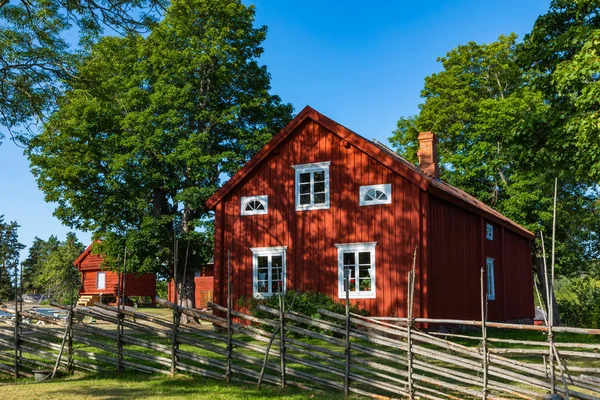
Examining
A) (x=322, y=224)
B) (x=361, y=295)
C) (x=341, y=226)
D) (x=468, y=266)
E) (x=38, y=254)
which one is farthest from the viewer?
(x=38, y=254)

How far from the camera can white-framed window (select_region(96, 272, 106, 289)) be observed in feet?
147

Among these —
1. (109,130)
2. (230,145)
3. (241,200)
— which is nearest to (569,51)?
(241,200)

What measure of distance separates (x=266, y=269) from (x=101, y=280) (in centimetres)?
2698

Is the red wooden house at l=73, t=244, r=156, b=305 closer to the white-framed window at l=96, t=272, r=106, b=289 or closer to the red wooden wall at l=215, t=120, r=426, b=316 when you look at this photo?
the white-framed window at l=96, t=272, r=106, b=289

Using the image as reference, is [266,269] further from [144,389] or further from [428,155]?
[144,389]

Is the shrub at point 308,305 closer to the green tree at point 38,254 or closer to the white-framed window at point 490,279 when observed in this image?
the white-framed window at point 490,279

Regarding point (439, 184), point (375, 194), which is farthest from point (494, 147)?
point (375, 194)

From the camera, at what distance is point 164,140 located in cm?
2556

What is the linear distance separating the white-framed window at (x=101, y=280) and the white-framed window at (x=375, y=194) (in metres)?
29.7

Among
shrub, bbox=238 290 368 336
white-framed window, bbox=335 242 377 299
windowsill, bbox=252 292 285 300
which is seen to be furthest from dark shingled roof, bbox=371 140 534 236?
windowsill, bbox=252 292 285 300

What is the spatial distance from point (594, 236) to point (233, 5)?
2215 cm

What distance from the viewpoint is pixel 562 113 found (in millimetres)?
17000

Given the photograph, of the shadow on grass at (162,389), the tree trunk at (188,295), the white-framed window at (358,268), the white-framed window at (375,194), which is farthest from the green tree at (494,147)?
the shadow on grass at (162,389)

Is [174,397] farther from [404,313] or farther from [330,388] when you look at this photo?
[404,313]
